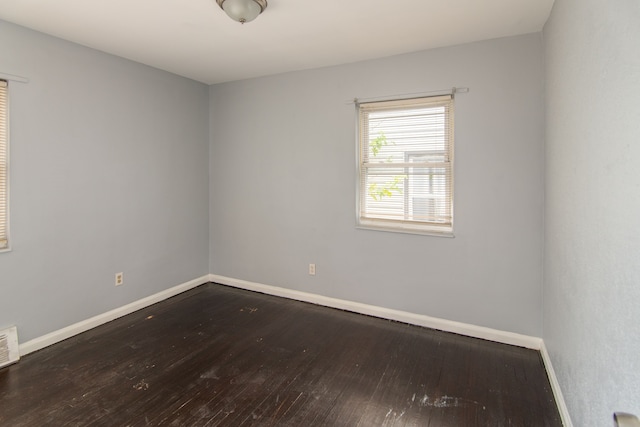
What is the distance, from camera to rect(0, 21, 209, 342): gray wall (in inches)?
101

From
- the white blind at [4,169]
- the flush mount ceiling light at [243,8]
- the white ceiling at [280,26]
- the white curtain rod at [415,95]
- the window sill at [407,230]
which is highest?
the white ceiling at [280,26]

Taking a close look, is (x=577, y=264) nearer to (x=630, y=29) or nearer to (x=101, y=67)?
(x=630, y=29)

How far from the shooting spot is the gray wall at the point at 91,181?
8.39ft

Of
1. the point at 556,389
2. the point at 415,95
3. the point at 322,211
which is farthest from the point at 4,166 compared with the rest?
the point at 556,389

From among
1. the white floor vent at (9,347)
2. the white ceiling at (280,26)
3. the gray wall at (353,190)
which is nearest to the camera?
the white ceiling at (280,26)

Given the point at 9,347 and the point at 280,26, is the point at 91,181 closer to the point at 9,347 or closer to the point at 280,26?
the point at 9,347

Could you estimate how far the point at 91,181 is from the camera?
3.00m

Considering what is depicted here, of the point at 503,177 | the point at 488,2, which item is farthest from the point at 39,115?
the point at 503,177

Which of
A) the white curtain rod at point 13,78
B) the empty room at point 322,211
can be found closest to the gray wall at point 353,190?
the empty room at point 322,211

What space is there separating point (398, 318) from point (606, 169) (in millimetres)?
2269

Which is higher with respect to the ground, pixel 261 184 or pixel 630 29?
pixel 630 29

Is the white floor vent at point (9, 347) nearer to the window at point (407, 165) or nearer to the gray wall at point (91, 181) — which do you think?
the gray wall at point (91, 181)

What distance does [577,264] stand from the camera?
5.52 feet

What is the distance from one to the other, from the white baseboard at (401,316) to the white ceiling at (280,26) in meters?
2.41
